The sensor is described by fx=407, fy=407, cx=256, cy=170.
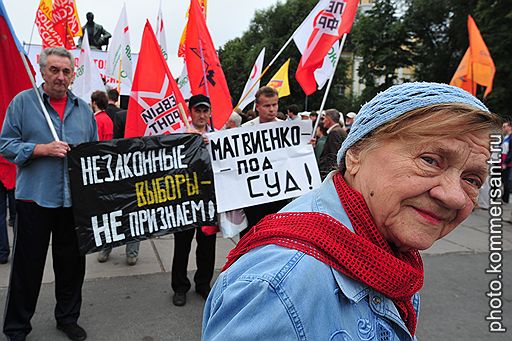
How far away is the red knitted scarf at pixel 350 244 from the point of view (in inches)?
37.4

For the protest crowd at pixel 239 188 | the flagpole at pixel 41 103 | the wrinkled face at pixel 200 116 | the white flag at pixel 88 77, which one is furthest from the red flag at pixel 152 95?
the white flag at pixel 88 77

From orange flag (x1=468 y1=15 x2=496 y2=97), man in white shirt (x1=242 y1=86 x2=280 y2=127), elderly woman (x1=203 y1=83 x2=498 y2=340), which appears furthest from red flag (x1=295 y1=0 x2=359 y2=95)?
orange flag (x1=468 y1=15 x2=496 y2=97)

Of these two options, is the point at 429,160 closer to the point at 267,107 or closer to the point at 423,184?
the point at 423,184

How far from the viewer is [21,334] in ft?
9.63

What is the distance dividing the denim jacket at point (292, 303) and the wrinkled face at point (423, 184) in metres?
0.19

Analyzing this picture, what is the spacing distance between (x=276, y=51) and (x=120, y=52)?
30681 millimetres

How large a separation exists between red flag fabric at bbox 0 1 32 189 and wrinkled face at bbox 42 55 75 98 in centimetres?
30

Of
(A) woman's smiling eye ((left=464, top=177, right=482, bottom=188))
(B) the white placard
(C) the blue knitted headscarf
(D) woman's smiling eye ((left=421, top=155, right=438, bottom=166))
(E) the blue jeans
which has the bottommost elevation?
(E) the blue jeans

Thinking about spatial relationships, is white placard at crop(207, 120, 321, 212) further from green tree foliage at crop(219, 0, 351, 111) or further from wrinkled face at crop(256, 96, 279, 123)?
green tree foliage at crop(219, 0, 351, 111)

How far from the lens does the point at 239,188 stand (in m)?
3.96

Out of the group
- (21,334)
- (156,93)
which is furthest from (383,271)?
(156,93)

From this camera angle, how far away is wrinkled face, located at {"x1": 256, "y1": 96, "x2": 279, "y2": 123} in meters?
4.27

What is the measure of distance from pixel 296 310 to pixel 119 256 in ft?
14.9

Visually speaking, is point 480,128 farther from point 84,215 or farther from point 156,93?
point 156,93
